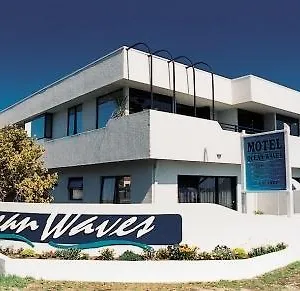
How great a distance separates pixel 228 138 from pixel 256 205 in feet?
13.9

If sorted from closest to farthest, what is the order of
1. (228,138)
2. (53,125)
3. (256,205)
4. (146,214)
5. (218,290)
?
(218,290), (146,214), (228,138), (256,205), (53,125)

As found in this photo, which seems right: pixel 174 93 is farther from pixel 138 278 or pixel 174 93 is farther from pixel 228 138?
pixel 138 278

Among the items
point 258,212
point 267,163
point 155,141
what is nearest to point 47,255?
point 155,141

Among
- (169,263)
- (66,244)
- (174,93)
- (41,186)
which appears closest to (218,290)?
(169,263)

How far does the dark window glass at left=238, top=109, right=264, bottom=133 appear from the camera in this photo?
2527 cm

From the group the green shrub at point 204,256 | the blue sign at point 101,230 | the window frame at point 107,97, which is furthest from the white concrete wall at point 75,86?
the green shrub at point 204,256

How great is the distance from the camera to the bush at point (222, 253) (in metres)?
12.2

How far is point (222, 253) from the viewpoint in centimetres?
1241

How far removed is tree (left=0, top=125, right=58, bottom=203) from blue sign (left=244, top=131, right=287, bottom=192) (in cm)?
838

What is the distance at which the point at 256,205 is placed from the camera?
2150cm

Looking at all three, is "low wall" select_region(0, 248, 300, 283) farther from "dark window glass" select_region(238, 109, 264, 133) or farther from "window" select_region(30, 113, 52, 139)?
"window" select_region(30, 113, 52, 139)

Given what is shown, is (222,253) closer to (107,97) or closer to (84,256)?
(84,256)

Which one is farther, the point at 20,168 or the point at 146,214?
the point at 20,168

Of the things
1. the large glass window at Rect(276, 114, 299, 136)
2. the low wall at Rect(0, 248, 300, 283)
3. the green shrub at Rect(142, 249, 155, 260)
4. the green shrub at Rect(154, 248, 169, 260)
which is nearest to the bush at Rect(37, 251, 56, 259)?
the low wall at Rect(0, 248, 300, 283)
